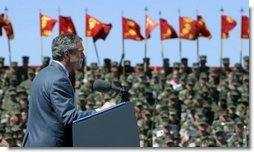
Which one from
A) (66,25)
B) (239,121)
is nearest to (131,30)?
Result: (66,25)

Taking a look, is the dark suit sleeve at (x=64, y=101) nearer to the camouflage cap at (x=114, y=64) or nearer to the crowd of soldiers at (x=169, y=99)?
the crowd of soldiers at (x=169, y=99)

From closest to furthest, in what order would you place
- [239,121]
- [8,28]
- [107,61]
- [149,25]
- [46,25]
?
[239,121] < [107,61] < [8,28] < [46,25] < [149,25]

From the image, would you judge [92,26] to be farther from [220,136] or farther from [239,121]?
[220,136]

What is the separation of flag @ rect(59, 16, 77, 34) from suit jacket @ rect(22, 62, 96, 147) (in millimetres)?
18440

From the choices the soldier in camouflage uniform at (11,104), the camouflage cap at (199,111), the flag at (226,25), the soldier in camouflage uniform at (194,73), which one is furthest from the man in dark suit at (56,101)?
the flag at (226,25)

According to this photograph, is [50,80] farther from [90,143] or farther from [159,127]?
[159,127]

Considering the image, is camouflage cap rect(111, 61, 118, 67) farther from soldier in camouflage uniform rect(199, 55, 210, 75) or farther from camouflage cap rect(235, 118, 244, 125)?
camouflage cap rect(235, 118, 244, 125)

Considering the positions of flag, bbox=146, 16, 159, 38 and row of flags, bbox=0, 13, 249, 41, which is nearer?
row of flags, bbox=0, 13, 249, 41

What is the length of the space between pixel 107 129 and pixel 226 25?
69.8ft

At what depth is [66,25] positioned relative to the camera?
23109 millimetres

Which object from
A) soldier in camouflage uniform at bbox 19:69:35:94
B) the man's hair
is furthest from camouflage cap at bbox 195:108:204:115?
the man's hair

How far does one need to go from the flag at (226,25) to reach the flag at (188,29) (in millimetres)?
704

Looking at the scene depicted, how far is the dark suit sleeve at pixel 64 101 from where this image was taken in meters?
4.18

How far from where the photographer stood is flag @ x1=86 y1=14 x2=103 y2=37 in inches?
925
